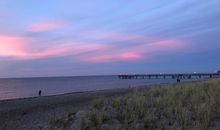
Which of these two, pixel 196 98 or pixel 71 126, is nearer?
pixel 71 126

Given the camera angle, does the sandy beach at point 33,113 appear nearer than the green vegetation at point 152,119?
No

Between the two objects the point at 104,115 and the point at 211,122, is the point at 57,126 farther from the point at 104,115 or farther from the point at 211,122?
the point at 211,122

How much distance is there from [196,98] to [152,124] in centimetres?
478

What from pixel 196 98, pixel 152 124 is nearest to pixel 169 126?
pixel 152 124

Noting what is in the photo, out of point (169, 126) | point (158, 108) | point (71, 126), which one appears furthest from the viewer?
point (158, 108)

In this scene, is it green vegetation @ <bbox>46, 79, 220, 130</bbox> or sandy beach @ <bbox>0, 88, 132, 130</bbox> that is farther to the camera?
sandy beach @ <bbox>0, 88, 132, 130</bbox>

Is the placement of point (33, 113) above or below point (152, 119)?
below

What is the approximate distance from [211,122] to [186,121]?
683 mm

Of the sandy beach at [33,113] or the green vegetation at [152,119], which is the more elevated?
the green vegetation at [152,119]

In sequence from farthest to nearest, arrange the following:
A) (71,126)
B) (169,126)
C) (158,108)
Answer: (158,108), (71,126), (169,126)

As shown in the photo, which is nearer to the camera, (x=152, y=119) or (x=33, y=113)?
(x=152, y=119)

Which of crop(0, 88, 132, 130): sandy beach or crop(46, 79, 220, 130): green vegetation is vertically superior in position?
crop(46, 79, 220, 130): green vegetation

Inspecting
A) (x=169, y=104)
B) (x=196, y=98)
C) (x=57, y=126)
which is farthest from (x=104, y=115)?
(x=196, y=98)

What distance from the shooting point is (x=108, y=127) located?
387 inches
